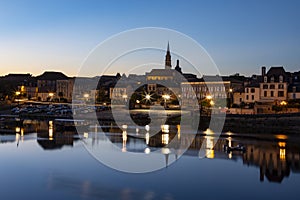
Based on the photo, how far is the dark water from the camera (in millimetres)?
9575

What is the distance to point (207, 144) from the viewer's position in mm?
16891

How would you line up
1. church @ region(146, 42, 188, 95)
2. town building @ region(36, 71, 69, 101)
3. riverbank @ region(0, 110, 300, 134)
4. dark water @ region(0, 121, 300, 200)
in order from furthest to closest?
1. town building @ region(36, 71, 69, 101)
2. church @ region(146, 42, 188, 95)
3. riverbank @ region(0, 110, 300, 134)
4. dark water @ region(0, 121, 300, 200)

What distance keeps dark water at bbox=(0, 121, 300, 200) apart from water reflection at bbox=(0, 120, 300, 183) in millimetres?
34

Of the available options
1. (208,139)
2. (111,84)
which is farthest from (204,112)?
(111,84)

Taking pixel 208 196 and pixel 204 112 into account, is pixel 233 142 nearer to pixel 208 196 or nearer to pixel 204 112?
pixel 208 196

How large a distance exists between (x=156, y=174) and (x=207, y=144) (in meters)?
5.65

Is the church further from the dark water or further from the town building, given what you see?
the dark water

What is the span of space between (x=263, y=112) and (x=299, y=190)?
1701cm

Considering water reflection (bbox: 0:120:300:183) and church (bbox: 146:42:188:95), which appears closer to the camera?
water reflection (bbox: 0:120:300:183)

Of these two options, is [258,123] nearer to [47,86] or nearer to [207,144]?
[207,144]

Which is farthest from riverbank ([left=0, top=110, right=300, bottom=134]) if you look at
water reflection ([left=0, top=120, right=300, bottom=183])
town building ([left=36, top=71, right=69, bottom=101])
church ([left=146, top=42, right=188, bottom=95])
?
town building ([left=36, top=71, right=69, bottom=101])

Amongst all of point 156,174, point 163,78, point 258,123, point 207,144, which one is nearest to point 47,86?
point 163,78

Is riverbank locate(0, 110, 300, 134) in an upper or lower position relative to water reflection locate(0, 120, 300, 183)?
upper

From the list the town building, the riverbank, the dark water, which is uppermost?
the town building
